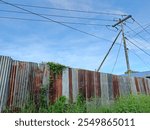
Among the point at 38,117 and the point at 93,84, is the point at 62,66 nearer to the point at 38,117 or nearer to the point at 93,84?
the point at 93,84

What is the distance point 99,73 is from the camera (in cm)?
1357

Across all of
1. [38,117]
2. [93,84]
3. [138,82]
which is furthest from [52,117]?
[138,82]

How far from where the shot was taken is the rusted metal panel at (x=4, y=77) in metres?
9.31

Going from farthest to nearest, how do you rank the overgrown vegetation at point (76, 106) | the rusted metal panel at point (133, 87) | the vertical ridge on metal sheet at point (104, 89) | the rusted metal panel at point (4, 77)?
1. the rusted metal panel at point (133, 87)
2. the vertical ridge on metal sheet at point (104, 89)
3. the overgrown vegetation at point (76, 106)
4. the rusted metal panel at point (4, 77)

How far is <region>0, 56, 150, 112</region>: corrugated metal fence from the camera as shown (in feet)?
31.6

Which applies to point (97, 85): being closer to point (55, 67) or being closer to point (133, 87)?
point (55, 67)

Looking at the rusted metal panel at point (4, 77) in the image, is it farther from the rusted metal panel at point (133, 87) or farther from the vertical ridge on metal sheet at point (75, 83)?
the rusted metal panel at point (133, 87)

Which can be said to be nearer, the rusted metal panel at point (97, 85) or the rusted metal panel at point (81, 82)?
the rusted metal panel at point (81, 82)

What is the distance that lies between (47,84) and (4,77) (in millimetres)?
1895

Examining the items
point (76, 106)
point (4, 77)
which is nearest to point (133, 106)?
point (76, 106)

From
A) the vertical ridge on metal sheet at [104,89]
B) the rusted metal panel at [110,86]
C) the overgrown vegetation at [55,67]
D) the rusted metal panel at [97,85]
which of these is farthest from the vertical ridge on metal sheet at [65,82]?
the rusted metal panel at [110,86]

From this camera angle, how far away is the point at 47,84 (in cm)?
1082

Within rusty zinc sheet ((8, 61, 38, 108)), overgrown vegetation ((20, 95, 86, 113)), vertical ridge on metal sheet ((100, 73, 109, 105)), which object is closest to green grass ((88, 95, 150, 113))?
overgrown vegetation ((20, 95, 86, 113))

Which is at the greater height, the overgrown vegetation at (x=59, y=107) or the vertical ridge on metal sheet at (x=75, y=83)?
the vertical ridge on metal sheet at (x=75, y=83)
